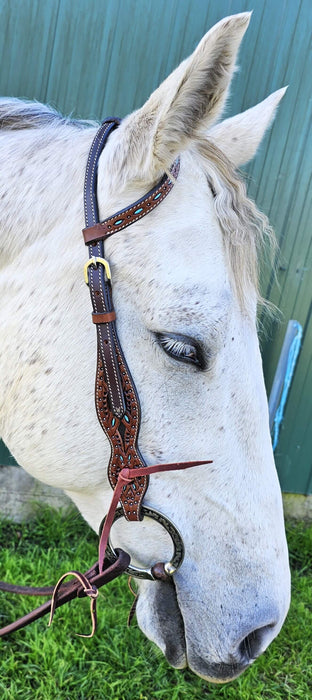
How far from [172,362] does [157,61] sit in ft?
7.84

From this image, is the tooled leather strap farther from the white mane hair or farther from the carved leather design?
the white mane hair

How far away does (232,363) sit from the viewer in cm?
Answer: 124

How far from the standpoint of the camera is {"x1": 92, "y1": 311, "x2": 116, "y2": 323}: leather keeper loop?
1.19 metres

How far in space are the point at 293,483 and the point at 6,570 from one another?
1885 millimetres

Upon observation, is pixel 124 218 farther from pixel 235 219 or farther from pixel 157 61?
pixel 157 61

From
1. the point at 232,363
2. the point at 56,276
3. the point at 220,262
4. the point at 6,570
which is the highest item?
the point at 220,262

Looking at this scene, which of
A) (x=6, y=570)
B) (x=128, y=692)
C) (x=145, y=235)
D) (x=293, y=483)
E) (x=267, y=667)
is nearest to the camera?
(x=145, y=235)

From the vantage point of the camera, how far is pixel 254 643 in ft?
4.33

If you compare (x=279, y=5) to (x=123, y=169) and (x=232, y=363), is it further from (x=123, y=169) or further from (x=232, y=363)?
(x=232, y=363)

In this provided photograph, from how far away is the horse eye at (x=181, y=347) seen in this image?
3.87ft

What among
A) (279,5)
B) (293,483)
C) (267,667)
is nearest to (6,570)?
(267,667)

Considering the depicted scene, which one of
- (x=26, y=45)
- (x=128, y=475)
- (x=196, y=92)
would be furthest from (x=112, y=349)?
(x=26, y=45)

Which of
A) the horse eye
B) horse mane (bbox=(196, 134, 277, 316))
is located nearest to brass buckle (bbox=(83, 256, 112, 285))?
the horse eye

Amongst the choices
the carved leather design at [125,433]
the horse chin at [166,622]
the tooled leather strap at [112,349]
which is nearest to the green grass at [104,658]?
the horse chin at [166,622]
